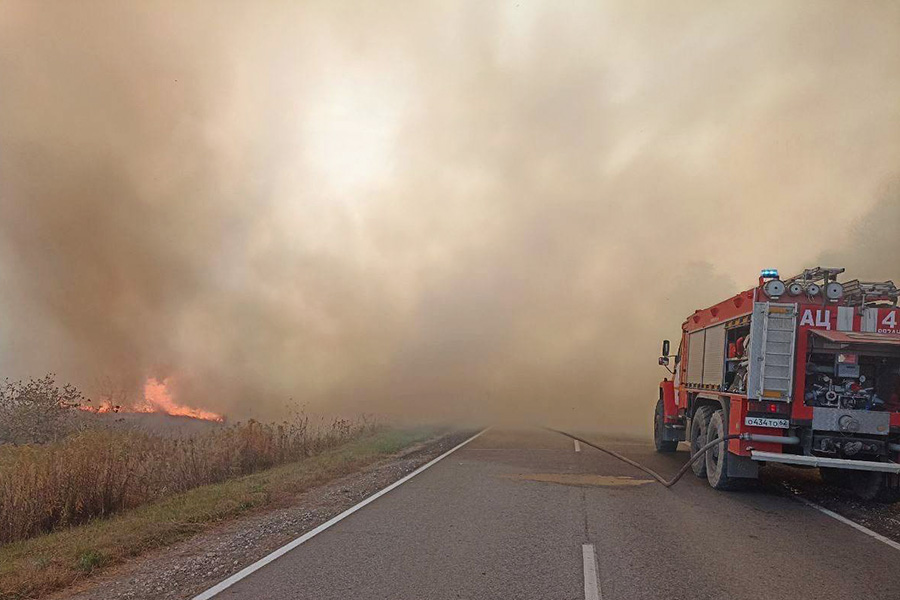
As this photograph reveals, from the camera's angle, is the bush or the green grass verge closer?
the green grass verge

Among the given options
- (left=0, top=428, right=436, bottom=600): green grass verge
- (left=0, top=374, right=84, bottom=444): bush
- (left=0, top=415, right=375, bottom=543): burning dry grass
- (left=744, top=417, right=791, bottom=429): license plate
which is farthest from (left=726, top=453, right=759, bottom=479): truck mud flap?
(left=0, top=374, right=84, bottom=444): bush

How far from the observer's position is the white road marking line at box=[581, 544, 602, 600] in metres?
5.16

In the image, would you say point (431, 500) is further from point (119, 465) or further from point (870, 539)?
point (870, 539)

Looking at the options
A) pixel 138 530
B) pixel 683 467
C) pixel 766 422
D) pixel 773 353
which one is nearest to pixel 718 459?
pixel 766 422

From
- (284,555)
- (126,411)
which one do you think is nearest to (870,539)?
(284,555)

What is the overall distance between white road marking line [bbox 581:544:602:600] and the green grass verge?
4351mm

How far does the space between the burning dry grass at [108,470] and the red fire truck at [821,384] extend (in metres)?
8.71

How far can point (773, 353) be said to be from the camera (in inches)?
389

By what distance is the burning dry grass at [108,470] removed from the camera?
26.7 feet

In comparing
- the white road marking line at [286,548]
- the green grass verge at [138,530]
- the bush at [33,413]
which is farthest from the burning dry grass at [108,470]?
the white road marking line at [286,548]

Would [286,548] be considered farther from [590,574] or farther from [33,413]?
[33,413]

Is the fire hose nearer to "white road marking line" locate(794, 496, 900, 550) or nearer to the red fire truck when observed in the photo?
the red fire truck

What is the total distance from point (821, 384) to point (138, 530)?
9.68m

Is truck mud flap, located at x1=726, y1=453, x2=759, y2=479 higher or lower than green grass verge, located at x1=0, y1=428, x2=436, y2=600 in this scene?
higher
